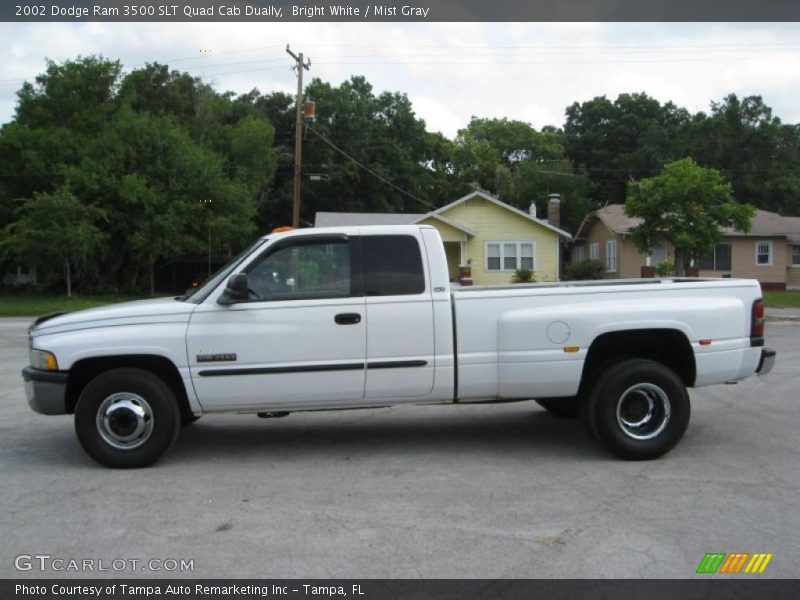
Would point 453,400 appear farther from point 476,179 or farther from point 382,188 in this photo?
point 476,179

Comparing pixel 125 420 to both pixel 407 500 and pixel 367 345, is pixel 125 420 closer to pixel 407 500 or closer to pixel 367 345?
pixel 367 345

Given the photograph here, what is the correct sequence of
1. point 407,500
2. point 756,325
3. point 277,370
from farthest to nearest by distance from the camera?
point 756,325 < point 277,370 < point 407,500

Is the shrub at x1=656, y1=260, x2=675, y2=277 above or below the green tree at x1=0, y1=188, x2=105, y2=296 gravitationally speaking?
below

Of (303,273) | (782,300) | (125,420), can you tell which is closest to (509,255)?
(782,300)

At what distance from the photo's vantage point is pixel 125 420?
20.9ft

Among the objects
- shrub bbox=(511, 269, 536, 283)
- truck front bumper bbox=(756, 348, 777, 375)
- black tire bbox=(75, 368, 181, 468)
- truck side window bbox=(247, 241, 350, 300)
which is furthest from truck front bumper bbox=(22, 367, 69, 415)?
shrub bbox=(511, 269, 536, 283)

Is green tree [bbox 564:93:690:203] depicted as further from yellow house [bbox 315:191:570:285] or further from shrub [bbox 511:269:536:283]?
shrub [bbox 511:269:536:283]

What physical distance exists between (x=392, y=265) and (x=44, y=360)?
118 inches

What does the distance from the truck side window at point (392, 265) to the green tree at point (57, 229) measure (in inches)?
1226

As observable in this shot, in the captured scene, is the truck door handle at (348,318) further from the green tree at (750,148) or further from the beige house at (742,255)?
the green tree at (750,148)

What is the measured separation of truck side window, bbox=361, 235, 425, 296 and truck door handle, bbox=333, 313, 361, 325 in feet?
0.78

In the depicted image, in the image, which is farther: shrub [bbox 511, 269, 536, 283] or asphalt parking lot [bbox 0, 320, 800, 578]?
shrub [bbox 511, 269, 536, 283]

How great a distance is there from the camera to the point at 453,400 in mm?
6629

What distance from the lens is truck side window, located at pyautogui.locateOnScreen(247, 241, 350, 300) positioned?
6492mm
